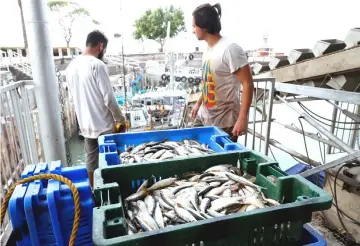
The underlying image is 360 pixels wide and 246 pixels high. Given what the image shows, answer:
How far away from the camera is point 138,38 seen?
37.5 metres

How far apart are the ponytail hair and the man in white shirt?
4.72 ft

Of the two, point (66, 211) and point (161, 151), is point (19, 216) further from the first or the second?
point (161, 151)

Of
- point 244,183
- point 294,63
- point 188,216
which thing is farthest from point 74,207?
point 294,63

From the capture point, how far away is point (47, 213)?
1.46 metres

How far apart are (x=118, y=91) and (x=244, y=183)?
61.5 feet

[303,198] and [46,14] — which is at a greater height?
[46,14]

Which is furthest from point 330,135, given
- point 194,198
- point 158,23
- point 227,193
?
point 158,23

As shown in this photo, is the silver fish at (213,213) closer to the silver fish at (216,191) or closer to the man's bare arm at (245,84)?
the silver fish at (216,191)

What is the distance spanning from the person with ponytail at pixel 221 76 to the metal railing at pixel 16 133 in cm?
252

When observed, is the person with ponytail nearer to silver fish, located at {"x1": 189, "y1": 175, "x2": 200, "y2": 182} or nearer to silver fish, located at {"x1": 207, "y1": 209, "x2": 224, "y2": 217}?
silver fish, located at {"x1": 189, "y1": 175, "x2": 200, "y2": 182}

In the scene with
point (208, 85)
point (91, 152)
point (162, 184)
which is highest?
point (208, 85)

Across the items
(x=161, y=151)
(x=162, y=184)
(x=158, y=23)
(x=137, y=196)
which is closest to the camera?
(x=137, y=196)

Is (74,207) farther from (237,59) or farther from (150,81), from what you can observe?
(150,81)

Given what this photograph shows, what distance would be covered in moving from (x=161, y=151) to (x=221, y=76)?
1.26m
